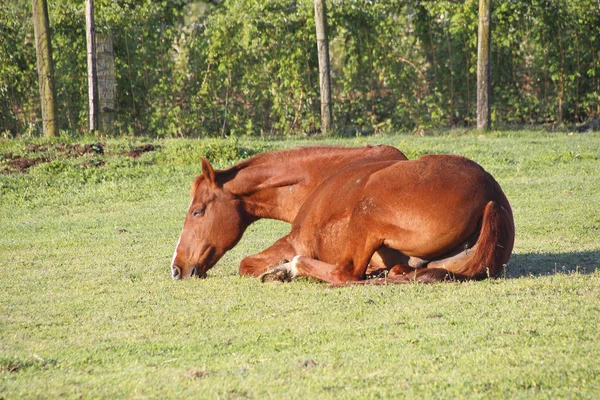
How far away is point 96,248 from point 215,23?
38.1 feet

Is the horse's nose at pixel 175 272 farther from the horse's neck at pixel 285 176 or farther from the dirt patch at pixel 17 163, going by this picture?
the dirt patch at pixel 17 163

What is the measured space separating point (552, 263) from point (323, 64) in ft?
39.2

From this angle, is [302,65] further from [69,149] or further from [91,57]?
[69,149]

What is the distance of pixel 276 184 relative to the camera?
793 centimetres

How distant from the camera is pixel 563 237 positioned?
9.73 meters

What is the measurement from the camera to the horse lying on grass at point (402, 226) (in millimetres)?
6512

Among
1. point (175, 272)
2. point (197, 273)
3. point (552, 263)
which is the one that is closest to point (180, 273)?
point (175, 272)

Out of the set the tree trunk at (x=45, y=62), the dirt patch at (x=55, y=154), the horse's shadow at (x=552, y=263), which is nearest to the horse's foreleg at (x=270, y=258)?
the horse's shadow at (x=552, y=263)

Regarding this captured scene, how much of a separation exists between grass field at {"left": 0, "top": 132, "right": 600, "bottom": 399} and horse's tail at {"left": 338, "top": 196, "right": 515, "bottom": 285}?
0.21 m

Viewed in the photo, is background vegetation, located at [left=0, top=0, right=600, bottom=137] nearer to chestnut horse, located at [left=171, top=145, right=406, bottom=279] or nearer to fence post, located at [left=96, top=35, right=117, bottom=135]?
fence post, located at [left=96, top=35, right=117, bottom=135]

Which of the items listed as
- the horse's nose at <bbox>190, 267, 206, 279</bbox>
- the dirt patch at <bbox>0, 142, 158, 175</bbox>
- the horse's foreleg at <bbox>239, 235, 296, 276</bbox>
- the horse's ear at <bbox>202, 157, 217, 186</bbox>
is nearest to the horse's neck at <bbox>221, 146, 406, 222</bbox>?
the horse's ear at <bbox>202, 157, 217, 186</bbox>

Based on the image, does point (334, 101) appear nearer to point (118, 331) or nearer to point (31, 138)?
point (31, 138)

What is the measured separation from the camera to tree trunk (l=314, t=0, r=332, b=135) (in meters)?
18.8

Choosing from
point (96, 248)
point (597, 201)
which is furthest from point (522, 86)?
point (96, 248)
